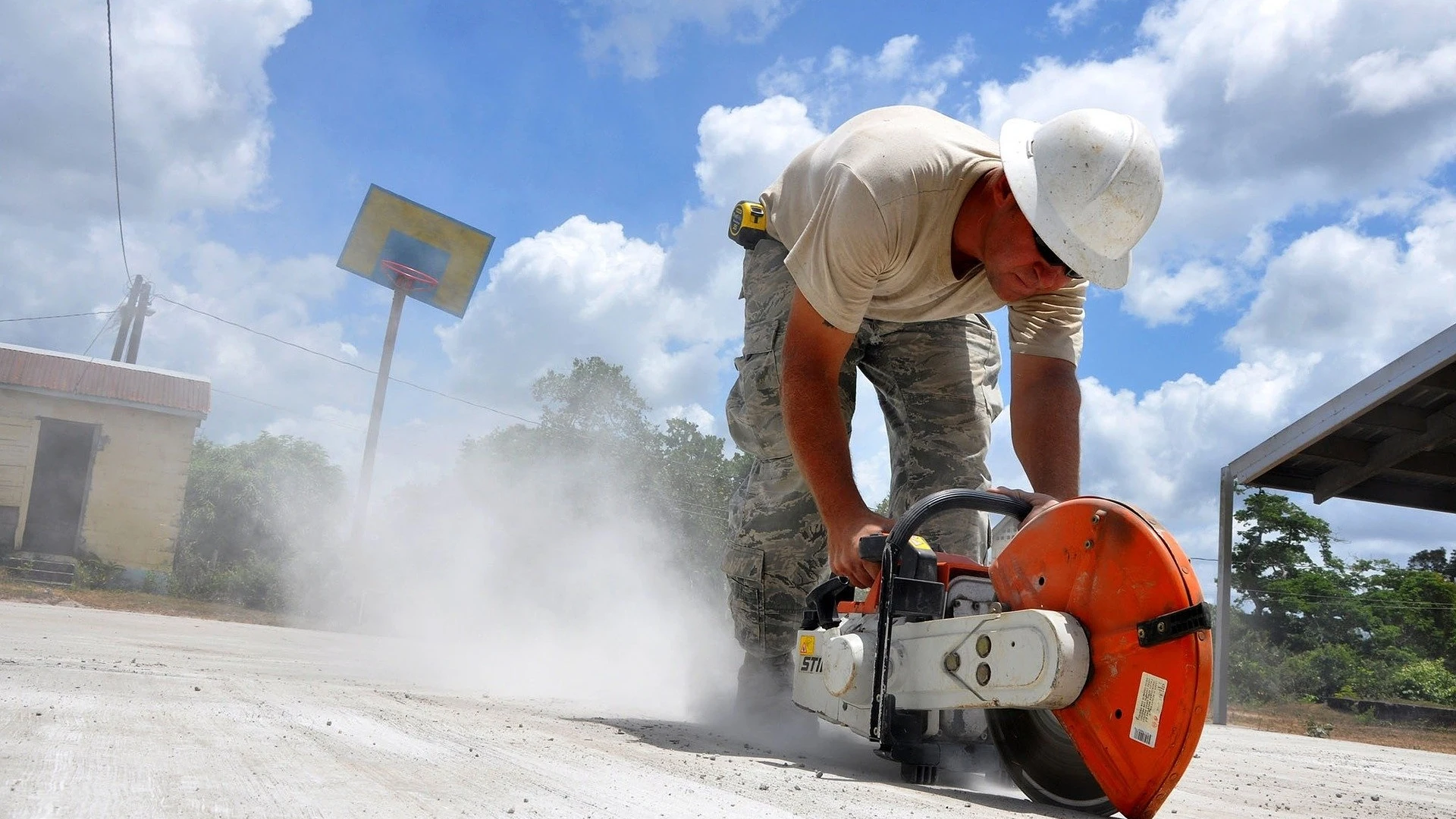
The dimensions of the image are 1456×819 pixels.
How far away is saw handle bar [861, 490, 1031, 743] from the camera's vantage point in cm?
194

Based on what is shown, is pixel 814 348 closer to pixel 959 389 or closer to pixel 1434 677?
pixel 959 389

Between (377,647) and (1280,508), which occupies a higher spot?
(1280,508)

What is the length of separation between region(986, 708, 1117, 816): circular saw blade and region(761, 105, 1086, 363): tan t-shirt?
101 centimetres

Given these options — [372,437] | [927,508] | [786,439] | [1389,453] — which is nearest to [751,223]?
[786,439]

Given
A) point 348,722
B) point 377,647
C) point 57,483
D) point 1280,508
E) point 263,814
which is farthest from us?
point 1280,508

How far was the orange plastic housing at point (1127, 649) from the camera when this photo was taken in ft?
5.03

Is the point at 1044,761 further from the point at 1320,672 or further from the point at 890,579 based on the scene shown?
the point at 1320,672

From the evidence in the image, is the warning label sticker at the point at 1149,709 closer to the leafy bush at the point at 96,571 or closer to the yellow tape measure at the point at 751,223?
the yellow tape measure at the point at 751,223

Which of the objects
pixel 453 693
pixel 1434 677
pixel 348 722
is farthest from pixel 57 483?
pixel 1434 677

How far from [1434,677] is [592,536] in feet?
40.7

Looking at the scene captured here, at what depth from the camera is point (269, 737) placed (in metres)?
1.67

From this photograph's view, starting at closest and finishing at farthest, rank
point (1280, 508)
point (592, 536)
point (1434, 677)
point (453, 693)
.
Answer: point (453, 693) → point (592, 536) → point (1434, 677) → point (1280, 508)

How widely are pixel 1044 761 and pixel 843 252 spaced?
1228mm

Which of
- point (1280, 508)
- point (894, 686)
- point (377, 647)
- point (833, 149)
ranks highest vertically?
point (1280, 508)
